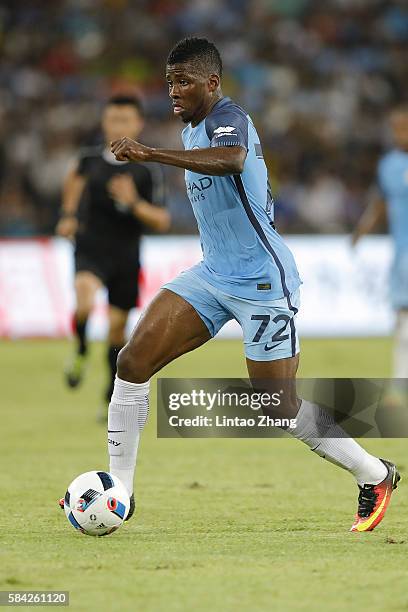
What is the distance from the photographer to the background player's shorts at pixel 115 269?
418 inches

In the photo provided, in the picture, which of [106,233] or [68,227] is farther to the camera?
[106,233]

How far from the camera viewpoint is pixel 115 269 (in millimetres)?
10633

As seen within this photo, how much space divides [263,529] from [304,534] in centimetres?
23

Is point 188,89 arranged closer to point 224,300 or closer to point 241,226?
point 241,226

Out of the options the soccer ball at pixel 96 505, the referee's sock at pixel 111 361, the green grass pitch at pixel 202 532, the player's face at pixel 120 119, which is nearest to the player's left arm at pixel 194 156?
the soccer ball at pixel 96 505

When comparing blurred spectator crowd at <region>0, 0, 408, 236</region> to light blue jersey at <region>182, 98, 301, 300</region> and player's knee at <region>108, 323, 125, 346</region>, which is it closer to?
player's knee at <region>108, 323, 125, 346</region>

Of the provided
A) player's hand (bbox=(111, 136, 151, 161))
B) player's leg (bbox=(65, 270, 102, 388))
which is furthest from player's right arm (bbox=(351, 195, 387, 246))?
player's hand (bbox=(111, 136, 151, 161))

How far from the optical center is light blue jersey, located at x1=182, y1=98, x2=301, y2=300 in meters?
5.69

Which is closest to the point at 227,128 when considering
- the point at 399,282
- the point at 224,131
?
the point at 224,131

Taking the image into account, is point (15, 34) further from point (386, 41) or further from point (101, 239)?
point (101, 239)

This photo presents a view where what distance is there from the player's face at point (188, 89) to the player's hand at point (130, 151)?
1.78 feet

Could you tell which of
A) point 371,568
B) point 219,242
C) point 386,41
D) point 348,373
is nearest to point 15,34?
point 386,41

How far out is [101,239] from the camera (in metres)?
10.7

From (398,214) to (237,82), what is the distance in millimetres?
10812
